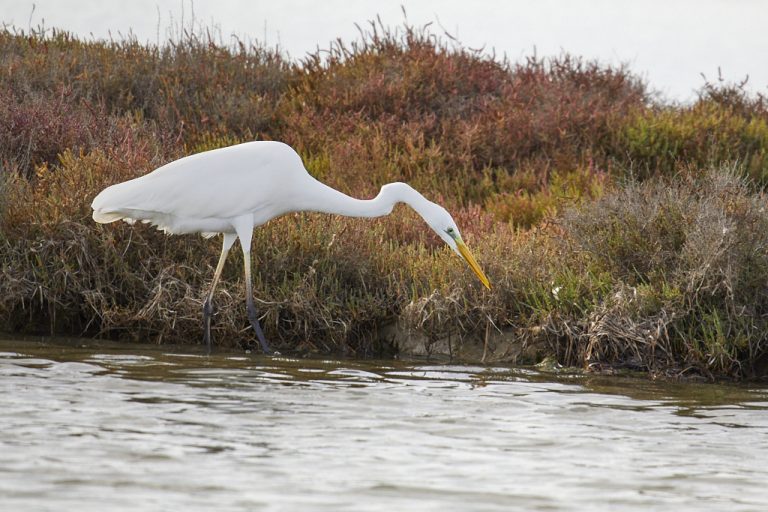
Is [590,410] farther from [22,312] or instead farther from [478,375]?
[22,312]

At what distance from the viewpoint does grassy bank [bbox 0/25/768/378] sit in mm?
7785

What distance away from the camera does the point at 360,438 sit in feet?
17.4

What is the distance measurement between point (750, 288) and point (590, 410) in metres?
2.13

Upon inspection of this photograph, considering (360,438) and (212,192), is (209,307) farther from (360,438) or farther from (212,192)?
(360,438)

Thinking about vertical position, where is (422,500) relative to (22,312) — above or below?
below

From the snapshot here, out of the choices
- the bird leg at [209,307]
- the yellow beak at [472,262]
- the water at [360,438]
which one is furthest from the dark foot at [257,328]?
the yellow beak at [472,262]

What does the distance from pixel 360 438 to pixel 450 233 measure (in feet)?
10.7

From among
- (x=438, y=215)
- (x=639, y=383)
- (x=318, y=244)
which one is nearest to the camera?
(x=639, y=383)

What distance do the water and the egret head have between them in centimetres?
87

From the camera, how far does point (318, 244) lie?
898 centimetres

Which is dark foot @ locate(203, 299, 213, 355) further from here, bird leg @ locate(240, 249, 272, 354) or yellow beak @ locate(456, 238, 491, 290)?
yellow beak @ locate(456, 238, 491, 290)

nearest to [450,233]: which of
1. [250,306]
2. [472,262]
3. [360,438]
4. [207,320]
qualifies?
[472,262]

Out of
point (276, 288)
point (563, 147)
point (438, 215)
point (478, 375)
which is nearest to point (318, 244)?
point (276, 288)

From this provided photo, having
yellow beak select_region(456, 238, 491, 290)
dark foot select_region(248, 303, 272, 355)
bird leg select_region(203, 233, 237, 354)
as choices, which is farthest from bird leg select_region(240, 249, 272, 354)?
yellow beak select_region(456, 238, 491, 290)
